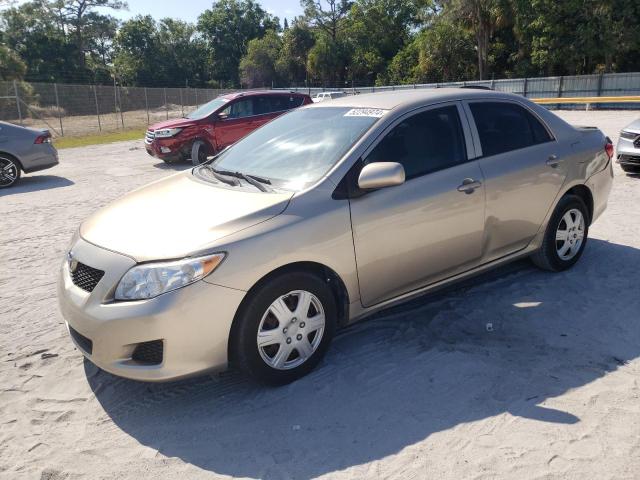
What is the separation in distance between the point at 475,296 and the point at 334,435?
221 cm

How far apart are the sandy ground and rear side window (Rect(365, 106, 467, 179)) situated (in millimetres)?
1209

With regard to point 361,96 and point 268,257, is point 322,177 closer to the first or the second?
point 268,257

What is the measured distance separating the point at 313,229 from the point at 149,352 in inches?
47.2

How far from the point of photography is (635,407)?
309 cm

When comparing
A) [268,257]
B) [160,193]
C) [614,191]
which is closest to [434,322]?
[268,257]

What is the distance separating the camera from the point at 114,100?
27.4m

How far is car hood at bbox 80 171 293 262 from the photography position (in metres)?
3.15

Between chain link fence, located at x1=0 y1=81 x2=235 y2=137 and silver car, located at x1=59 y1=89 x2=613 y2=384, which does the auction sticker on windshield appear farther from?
chain link fence, located at x1=0 y1=81 x2=235 y2=137

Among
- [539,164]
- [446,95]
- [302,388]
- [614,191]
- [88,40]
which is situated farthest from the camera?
[88,40]

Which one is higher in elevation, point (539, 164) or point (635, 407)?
point (539, 164)

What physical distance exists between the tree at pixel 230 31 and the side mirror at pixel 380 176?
80.7 m

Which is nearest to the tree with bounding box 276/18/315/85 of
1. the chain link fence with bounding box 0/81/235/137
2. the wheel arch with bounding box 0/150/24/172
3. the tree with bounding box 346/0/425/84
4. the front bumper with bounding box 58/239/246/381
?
the tree with bounding box 346/0/425/84

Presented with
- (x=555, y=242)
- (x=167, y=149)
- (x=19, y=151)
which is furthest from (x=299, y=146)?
(x=167, y=149)

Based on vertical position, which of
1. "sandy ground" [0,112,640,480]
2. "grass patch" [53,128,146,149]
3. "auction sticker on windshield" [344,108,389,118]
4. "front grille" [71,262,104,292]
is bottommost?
"sandy ground" [0,112,640,480]
